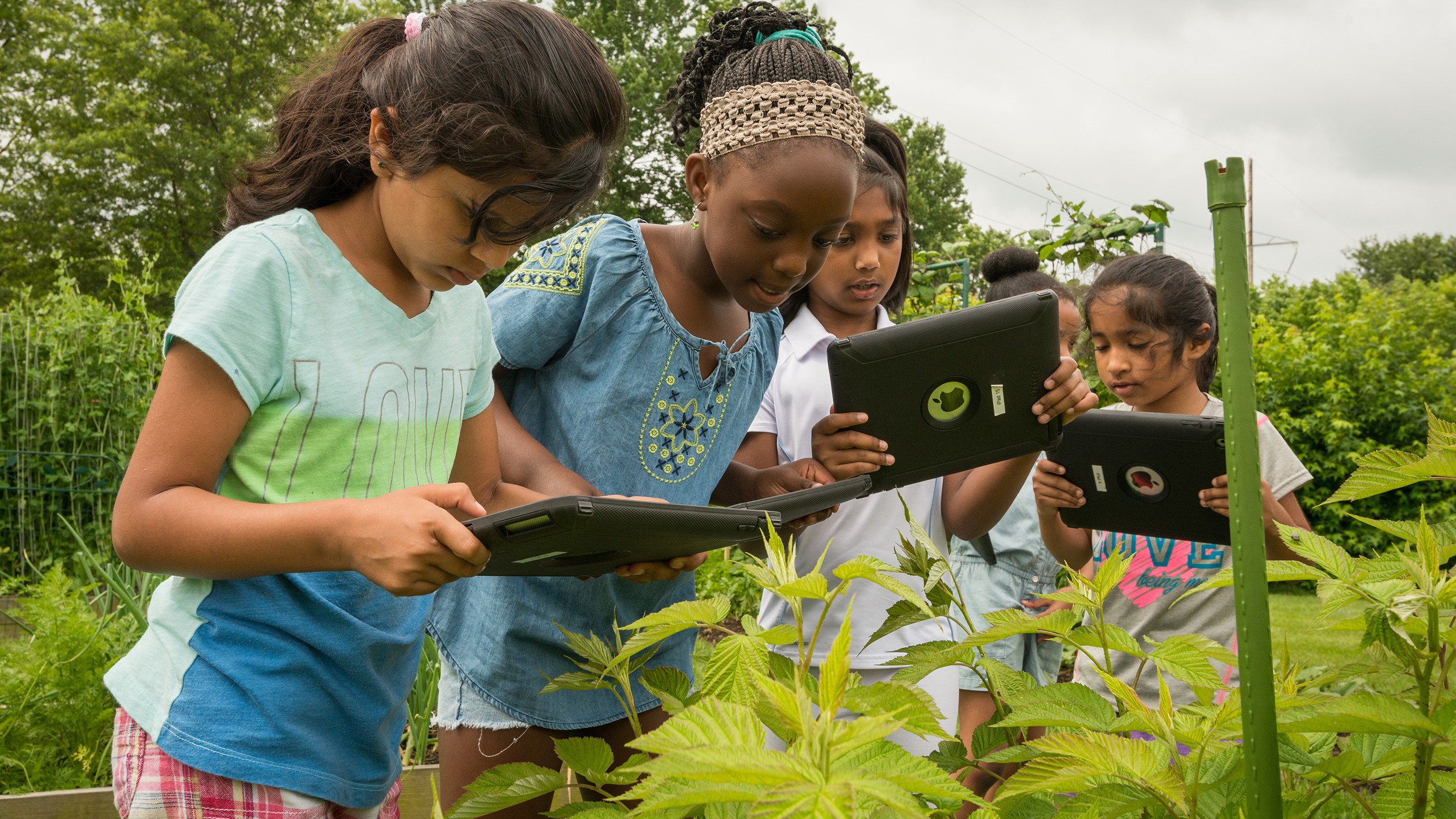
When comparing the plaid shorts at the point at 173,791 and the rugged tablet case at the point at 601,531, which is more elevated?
the rugged tablet case at the point at 601,531

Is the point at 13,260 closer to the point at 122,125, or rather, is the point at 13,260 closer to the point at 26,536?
the point at 122,125

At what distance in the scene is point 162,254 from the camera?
21.7 metres

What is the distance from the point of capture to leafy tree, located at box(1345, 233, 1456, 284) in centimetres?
4766

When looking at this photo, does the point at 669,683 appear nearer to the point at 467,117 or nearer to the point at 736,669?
the point at 736,669

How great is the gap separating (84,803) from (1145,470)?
9.36ft

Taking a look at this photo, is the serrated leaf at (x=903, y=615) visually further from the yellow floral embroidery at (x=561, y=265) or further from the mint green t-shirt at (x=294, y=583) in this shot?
the yellow floral embroidery at (x=561, y=265)

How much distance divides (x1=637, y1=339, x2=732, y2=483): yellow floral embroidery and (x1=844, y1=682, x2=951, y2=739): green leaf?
40.8 inches

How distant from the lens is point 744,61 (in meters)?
1.77

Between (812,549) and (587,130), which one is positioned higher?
(587,130)

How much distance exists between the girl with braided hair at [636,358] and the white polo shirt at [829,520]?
0.32 meters

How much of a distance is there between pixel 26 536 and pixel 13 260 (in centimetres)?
1738

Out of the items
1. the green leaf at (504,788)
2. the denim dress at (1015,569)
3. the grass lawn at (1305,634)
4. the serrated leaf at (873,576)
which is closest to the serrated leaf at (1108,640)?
the serrated leaf at (873,576)

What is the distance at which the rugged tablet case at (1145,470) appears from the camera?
6.40 ft

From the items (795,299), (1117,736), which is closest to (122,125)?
(795,299)
